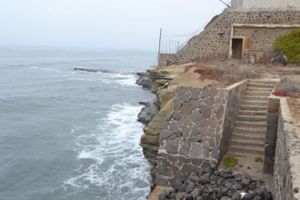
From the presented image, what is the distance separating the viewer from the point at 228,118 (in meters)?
12.8

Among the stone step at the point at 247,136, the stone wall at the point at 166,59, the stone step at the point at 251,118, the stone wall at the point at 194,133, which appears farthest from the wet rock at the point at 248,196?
the stone wall at the point at 166,59

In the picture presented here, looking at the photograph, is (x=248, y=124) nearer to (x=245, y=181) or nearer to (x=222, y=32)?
(x=245, y=181)

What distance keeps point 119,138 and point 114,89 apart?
28734mm

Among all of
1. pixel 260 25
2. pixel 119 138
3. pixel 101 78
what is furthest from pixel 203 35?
pixel 101 78

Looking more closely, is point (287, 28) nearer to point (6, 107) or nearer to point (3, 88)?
point (6, 107)

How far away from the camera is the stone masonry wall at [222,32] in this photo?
1103 inches

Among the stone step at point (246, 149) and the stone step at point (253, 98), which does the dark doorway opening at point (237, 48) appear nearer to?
the stone step at point (253, 98)

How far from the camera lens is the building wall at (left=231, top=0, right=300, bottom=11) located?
1101 inches

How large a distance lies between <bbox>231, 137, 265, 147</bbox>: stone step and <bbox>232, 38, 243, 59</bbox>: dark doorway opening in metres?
16.9

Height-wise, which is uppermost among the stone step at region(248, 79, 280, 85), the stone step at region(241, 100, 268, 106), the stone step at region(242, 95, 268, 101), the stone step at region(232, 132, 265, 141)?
the stone step at region(248, 79, 280, 85)

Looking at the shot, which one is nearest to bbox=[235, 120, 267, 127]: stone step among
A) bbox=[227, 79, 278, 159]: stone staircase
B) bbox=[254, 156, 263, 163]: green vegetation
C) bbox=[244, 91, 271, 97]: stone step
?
bbox=[227, 79, 278, 159]: stone staircase

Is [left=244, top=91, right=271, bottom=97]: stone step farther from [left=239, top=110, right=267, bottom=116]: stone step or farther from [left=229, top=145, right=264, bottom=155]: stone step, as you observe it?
[left=229, top=145, right=264, bottom=155]: stone step

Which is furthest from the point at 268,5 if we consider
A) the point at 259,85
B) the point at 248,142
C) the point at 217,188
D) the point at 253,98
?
the point at 217,188

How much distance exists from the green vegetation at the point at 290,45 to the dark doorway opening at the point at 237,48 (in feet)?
10.8
